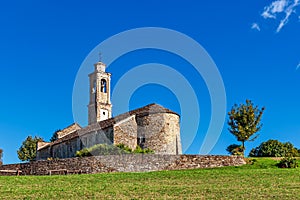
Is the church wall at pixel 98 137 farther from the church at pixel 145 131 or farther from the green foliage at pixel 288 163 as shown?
the green foliage at pixel 288 163

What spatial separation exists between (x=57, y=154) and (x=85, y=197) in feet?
137

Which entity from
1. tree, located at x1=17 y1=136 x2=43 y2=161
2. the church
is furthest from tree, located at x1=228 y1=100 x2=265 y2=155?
tree, located at x1=17 y1=136 x2=43 y2=161

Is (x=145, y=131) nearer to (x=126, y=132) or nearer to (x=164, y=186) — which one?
(x=126, y=132)

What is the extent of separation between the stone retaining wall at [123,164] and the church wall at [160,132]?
1106 centimetres

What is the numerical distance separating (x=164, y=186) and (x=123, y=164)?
34.8ft

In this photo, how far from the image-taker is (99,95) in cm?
6981

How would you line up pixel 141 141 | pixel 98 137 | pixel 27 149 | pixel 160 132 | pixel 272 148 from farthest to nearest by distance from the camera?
pixel 27 149, pixel 272 148, pixel 98 137, pixel 141 141, pixel 160 132

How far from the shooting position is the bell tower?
69438mm

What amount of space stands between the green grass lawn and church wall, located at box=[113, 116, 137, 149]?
696 inches

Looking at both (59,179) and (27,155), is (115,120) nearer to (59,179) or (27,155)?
(59,179)

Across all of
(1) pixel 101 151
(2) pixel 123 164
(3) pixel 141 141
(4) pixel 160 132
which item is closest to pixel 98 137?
(3) pixel 141 141

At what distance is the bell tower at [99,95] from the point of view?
228 feet

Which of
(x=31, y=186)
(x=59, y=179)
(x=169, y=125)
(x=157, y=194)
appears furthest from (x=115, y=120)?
(x=157, y=194)

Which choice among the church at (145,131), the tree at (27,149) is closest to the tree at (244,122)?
the church at (145,131)
